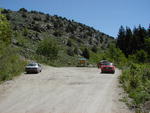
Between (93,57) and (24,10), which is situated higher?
(24,10)

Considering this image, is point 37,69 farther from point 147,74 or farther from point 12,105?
point 12,105

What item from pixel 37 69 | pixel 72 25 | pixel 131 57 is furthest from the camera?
pixel 72 25

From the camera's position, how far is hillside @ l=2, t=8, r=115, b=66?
210 ft

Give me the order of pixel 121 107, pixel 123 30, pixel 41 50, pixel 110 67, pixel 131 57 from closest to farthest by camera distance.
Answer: pixel 121 107
pixel 110 67
pixel 41 50
pixel 131 57
pixel 123 30

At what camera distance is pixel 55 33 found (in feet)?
255

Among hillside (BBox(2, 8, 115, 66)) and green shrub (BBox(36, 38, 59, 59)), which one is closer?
green shrub (BBox(36, 38, 59, 59))

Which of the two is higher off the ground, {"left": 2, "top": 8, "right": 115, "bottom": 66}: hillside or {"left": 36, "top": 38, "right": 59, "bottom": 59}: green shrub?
{"left": 2, "top": 8, "right": 115, "bottom": 66}: hillside

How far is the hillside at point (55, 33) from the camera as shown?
6391 centimetres

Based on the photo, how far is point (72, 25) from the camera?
95.3 meters

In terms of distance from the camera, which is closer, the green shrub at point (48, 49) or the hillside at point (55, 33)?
the green shrub at point (48, 49)

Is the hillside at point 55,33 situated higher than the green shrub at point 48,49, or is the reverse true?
the hillside at point 55,33

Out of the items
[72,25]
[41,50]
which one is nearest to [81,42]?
[72,25]

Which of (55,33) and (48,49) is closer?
(48,49)

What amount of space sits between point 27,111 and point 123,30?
81.2 m
